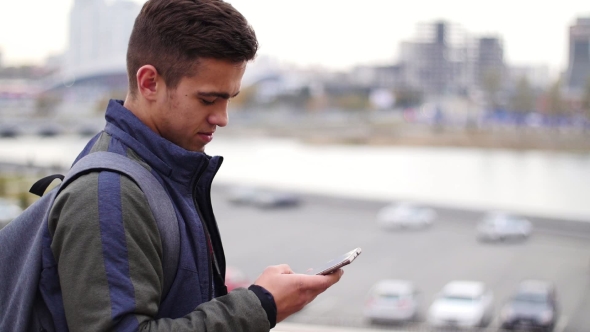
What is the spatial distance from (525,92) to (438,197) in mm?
4388

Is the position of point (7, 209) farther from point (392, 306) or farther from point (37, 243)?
point (37, 243)

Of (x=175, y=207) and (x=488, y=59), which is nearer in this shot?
(x=175, y=207)

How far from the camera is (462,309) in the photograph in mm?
12031

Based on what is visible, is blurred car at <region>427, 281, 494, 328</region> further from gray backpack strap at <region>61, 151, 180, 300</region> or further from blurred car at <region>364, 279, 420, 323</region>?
gray backpack strap at <region>61, 151, 180, 300</region>

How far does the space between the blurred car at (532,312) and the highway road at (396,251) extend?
74 centimetres

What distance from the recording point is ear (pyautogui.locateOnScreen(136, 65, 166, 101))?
24.1 inches

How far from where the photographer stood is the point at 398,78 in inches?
1109

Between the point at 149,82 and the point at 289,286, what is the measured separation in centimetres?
22

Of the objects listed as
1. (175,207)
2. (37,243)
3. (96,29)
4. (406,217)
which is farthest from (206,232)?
(406,217)

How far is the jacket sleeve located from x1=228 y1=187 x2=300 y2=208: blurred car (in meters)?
20.9

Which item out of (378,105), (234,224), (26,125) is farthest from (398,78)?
(26,125)

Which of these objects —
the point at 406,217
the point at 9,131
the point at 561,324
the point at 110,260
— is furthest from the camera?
the point at 406,217

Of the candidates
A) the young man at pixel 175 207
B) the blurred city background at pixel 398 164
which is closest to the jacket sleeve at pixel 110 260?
the young man at pixel 175 207

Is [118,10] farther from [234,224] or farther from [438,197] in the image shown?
[438,197]
